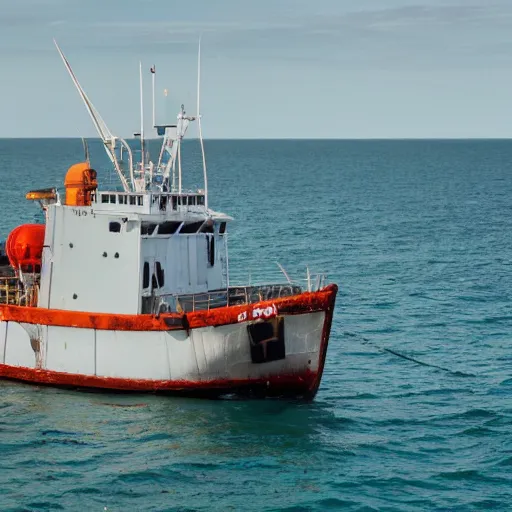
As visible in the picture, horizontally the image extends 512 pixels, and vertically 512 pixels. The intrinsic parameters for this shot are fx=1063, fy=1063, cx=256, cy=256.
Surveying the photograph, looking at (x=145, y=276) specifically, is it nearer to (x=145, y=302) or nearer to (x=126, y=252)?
(x=145, y=302)

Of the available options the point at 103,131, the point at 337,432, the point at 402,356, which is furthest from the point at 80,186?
the point at 402,356

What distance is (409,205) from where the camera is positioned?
95625 mm

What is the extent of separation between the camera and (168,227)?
106 feet

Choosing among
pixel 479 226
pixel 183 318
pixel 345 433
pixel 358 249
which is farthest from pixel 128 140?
pixel 479 226

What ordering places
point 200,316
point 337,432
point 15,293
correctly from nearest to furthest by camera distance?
point 337,432 < point 200,316 < point 15,293

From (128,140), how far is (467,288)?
68.1 feet

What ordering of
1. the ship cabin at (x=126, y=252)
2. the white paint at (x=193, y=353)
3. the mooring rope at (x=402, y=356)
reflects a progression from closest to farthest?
the white paint at (x=193, y=353), the ship cabin at (x=126, y=252), the mooring rope at (x=402, y=356)

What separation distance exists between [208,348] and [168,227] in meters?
4.22

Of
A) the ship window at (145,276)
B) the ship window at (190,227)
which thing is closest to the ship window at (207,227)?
the ship window at (190,227)

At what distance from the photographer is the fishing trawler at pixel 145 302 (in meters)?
30.4

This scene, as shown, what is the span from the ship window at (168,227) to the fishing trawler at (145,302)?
4 centimetres

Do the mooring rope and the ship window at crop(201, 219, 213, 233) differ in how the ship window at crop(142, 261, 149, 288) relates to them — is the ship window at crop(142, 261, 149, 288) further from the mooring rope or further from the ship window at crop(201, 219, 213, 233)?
the mooring rope

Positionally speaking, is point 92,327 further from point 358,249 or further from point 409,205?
point 409,205

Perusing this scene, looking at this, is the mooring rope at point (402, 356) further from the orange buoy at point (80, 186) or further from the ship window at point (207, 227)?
the orange buoy at point (80, 186)
